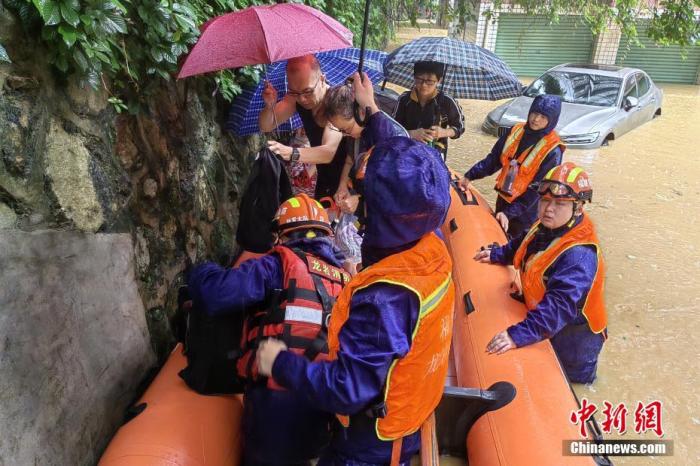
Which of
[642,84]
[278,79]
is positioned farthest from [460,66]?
[642,84]

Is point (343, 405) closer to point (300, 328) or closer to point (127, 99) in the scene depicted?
point (300, 328)

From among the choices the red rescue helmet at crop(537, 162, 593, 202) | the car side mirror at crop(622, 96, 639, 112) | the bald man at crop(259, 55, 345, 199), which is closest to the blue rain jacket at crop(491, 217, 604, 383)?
the red rescue helmet at crop(537, 162, 593, 202)

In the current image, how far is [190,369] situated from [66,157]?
1.14 meters

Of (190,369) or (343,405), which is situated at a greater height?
(343,405)

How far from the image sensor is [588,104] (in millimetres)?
9227

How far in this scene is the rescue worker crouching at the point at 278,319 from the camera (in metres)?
2.00

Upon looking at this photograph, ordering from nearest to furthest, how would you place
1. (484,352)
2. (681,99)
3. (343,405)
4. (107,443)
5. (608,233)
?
(343,405)
(107,443)
(484,352)
(608,233)
(681,99)

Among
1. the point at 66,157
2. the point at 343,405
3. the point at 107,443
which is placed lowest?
the point at 107,443

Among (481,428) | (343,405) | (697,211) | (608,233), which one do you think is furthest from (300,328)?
(697,211)

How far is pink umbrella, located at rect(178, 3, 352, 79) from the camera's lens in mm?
2385

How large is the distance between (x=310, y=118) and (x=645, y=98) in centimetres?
1014

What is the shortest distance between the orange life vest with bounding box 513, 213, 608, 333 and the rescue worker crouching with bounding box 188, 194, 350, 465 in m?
1.38

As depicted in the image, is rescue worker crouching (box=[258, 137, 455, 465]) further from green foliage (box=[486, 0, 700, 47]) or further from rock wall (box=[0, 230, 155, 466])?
green foliage (box=[486, 0, 700, 47])

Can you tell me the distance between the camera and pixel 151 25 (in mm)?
2484
